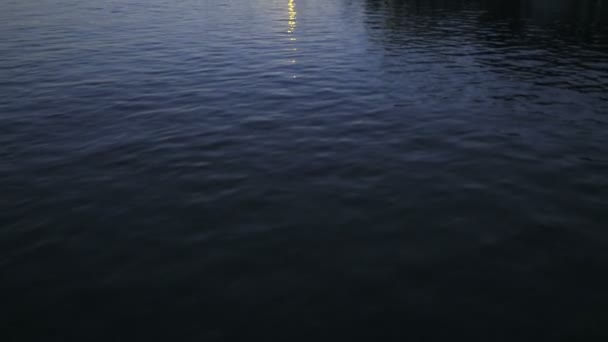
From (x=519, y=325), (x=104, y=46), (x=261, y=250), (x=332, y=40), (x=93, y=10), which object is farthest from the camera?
(x=93, y=10)

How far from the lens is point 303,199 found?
12.9 m

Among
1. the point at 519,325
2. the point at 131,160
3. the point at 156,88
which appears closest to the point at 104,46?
the point at 156,88

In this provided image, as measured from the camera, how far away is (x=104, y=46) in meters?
34.8

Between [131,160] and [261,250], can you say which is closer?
[261,250]

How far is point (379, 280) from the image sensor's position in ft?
30.9

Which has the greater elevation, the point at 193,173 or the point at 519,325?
the point at 193,173

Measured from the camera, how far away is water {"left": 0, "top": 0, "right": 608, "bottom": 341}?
8578 millimetres

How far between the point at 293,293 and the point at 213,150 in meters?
8.37

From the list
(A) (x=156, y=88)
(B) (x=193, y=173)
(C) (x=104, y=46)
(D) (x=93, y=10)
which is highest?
(D) (x=93, y=10)

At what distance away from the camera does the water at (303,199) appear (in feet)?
28.1

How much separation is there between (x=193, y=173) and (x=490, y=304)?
30.2ft

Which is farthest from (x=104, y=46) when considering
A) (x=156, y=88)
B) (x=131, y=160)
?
(x=131, y=160)

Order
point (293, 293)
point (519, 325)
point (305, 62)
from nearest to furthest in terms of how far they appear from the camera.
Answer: point (519, 325) → point (293, 293) → point (305, 62)

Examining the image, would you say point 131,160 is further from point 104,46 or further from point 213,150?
point 104,46
